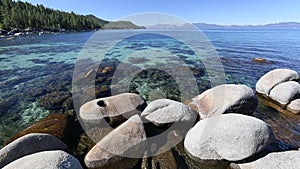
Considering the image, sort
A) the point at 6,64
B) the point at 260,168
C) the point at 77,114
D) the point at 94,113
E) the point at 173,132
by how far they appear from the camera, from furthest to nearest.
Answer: the point at 6,64, the point at 77,114, the point at 94,113, the point at 173,132, the point at 260,168

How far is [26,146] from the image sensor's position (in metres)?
5.08

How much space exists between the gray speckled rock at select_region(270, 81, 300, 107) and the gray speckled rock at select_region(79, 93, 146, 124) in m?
6.56

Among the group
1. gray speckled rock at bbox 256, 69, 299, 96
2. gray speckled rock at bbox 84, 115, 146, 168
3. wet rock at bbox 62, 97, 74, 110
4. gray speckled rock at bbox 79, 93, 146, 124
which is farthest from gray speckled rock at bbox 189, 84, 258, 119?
wet rock at bbox 62, 97, 74, 110

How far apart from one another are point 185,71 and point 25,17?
73.6 meters

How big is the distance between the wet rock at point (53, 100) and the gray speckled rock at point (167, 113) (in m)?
4.69

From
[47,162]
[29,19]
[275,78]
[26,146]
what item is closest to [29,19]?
[29,19]

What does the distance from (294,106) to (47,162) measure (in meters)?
9.80

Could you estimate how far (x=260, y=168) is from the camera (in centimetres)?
496

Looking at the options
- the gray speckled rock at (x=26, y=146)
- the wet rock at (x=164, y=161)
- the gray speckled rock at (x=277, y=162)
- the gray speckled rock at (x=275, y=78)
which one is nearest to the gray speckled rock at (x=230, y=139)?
the gray speckled rock at (x=277, y=162)

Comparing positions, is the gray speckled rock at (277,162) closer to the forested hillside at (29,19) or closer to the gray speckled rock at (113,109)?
the gray speckled rock at (113,109)

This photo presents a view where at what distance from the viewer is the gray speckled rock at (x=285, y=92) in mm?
9117

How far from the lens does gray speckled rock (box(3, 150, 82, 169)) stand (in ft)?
12.8

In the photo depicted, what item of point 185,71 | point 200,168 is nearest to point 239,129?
point 200,168

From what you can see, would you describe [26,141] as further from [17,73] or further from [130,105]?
[17,73]
